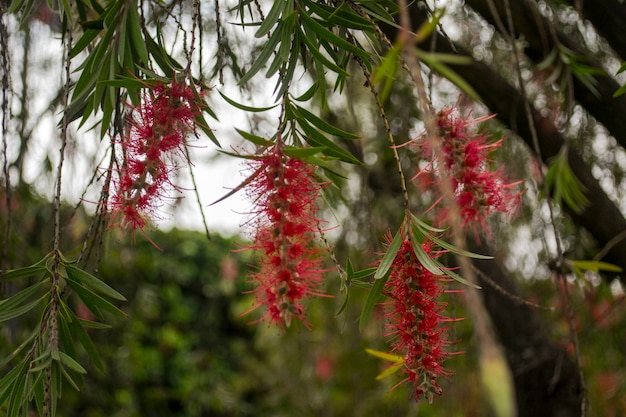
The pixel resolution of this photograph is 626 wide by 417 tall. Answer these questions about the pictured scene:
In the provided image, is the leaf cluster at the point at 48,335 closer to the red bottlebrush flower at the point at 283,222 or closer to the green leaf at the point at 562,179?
the red bottlebrush flower at the point at 283,222

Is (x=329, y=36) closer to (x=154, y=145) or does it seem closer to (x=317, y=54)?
(x=317, y=54)

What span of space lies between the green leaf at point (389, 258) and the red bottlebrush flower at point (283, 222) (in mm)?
85

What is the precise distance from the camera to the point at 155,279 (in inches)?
145

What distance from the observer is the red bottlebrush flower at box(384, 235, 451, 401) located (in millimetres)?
640

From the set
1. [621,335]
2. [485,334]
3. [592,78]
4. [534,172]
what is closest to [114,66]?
[485,334]

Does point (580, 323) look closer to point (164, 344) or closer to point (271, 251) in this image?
point (271, 251)

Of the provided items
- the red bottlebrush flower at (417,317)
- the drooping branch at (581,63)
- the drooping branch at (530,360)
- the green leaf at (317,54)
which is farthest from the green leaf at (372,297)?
the drooping branch at (530,360)

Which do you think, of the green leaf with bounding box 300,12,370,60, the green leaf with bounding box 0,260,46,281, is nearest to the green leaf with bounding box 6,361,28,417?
the green leaf with bounding box 0,260,46,281

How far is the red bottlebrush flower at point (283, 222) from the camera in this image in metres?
0.63

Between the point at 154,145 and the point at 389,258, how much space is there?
274mm

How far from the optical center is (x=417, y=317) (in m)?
0.65

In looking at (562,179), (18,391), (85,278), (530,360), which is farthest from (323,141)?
(530,360)

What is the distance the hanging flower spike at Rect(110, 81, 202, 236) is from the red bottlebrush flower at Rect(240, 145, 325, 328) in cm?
10

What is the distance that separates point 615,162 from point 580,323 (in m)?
0.63
